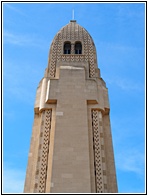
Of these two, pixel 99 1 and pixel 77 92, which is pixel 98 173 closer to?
pixel 77 92

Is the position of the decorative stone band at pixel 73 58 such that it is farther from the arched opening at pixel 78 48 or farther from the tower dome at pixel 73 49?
the arched opening at pixel 78 48

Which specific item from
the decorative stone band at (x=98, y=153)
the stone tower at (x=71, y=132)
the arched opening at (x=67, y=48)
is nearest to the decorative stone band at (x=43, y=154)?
the stone tower at (x=71, y=132)

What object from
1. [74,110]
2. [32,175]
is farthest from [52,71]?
[32,175]

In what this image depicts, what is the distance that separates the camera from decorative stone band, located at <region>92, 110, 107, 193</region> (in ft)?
32.6

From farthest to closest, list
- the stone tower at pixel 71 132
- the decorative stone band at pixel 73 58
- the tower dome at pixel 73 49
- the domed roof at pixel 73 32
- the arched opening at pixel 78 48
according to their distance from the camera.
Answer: the domed roof at pixel 73 32
the arched opening at pixel 78 48
the decorative stone band at pixel 73 58
the tower dome at pixel 73 49
the stone tower at pixel 71 132

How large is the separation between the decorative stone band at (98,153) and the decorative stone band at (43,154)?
195 centimetres

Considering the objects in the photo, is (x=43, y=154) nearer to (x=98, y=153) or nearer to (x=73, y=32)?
(x=98, y=153)

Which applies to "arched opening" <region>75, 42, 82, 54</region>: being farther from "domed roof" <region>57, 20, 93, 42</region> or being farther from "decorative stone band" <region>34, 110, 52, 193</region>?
"decorative stone band" <region>34, 110, 52, 193</region>

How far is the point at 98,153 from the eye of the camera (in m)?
10.7

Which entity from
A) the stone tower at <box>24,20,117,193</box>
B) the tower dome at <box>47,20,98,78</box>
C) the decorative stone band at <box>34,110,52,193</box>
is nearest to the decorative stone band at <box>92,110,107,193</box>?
the stone tower at <box>24,20,117,193</box>

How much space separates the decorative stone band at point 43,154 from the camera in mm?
9901

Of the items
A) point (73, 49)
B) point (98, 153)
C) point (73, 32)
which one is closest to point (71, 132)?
point (98, 153)

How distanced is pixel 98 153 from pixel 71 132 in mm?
1378

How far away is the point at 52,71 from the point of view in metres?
13.8
